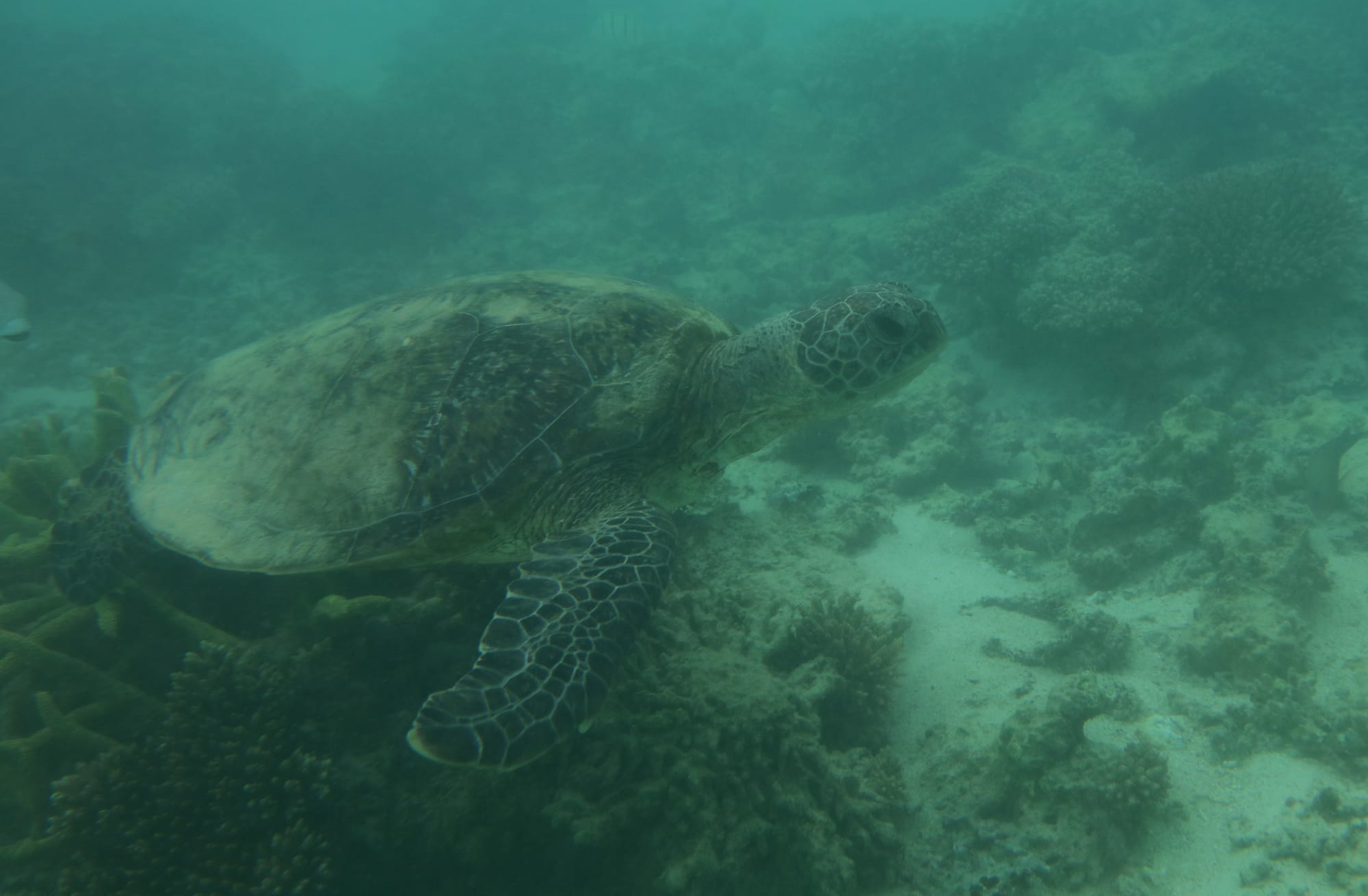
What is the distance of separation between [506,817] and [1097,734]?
3117 mm

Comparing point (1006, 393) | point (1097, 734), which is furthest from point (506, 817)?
point (1006, 393)

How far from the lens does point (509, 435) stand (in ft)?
9.78

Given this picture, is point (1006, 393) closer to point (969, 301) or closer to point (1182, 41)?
point (969, 301)

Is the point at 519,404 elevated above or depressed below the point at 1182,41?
below

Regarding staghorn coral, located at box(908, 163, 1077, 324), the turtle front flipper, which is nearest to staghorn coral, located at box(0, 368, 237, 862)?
the turtle front flipper

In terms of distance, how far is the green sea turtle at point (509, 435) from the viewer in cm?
276

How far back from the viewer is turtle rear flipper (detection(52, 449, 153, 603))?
3.19 m

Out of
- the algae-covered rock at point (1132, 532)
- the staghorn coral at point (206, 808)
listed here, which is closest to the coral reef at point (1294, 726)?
the algae-covered rock at point (1132, 532)

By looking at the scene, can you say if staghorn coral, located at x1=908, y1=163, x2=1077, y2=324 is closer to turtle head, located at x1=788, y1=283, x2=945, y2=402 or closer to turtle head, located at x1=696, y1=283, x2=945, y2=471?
turtle head, located at x1=696, y1=283, x2=945, y2=471

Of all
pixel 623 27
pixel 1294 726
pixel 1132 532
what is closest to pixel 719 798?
pixel 1294 726

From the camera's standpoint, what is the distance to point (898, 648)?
12.4 ft

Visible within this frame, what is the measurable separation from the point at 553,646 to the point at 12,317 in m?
8.29

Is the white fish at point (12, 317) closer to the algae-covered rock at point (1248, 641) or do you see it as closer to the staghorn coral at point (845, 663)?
the staghorn coral at point (845, 663)

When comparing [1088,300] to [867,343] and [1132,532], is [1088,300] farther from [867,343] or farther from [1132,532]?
[867,343]
